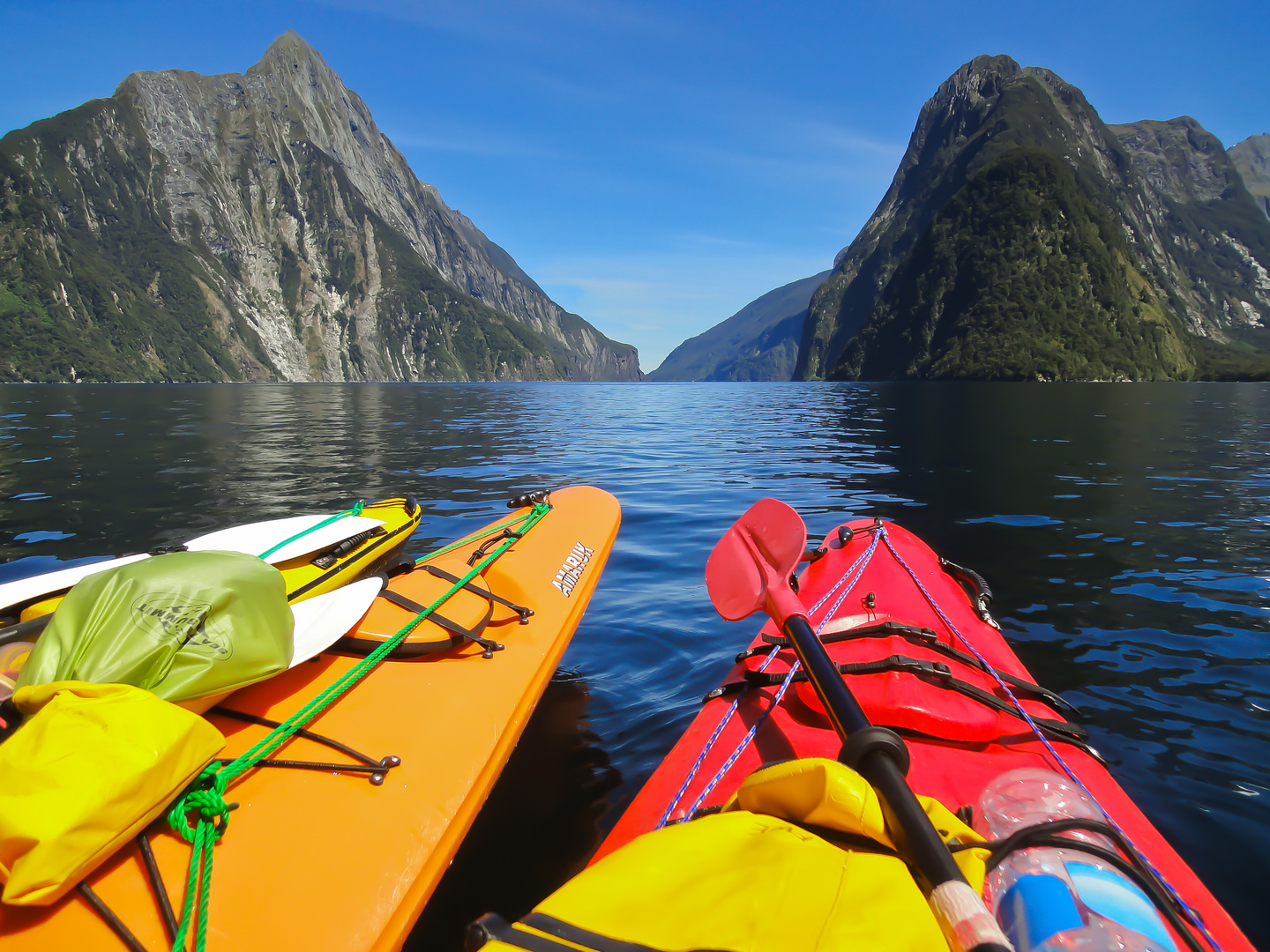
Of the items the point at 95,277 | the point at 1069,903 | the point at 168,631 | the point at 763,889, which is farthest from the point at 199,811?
the point at 95,277

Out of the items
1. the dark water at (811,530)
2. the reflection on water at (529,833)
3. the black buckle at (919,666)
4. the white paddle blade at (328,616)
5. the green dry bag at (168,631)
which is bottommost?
the reflection on water at (529,833)

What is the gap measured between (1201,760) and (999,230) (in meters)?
134

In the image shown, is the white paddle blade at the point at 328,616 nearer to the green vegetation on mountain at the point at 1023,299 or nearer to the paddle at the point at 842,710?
the paddle at the point at 842,710

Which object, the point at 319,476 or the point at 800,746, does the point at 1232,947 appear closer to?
the point at 800,746

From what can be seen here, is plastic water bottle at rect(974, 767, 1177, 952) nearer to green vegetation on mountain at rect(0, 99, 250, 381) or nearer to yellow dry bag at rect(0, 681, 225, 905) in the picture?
yellow dry bag at rect(0, 681, 225, 905)

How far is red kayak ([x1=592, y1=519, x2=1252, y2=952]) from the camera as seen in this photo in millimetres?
2285

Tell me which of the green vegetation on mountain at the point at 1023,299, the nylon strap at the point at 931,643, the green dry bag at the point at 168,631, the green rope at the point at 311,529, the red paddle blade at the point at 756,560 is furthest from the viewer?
the green vegetation on mountain at the point at 1023,299

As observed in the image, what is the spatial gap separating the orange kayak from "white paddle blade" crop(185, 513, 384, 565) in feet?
3.60

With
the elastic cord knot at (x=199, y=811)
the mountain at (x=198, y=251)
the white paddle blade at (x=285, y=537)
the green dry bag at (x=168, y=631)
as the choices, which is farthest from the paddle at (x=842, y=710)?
the mountain at (x=198, y=251)

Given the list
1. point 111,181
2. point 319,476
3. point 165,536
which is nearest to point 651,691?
point 165,536

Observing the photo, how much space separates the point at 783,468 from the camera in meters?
13.1

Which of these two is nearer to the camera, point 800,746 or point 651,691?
point 800,746

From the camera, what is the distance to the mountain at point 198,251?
422 ft

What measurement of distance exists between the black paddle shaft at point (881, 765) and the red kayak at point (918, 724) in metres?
0.38
